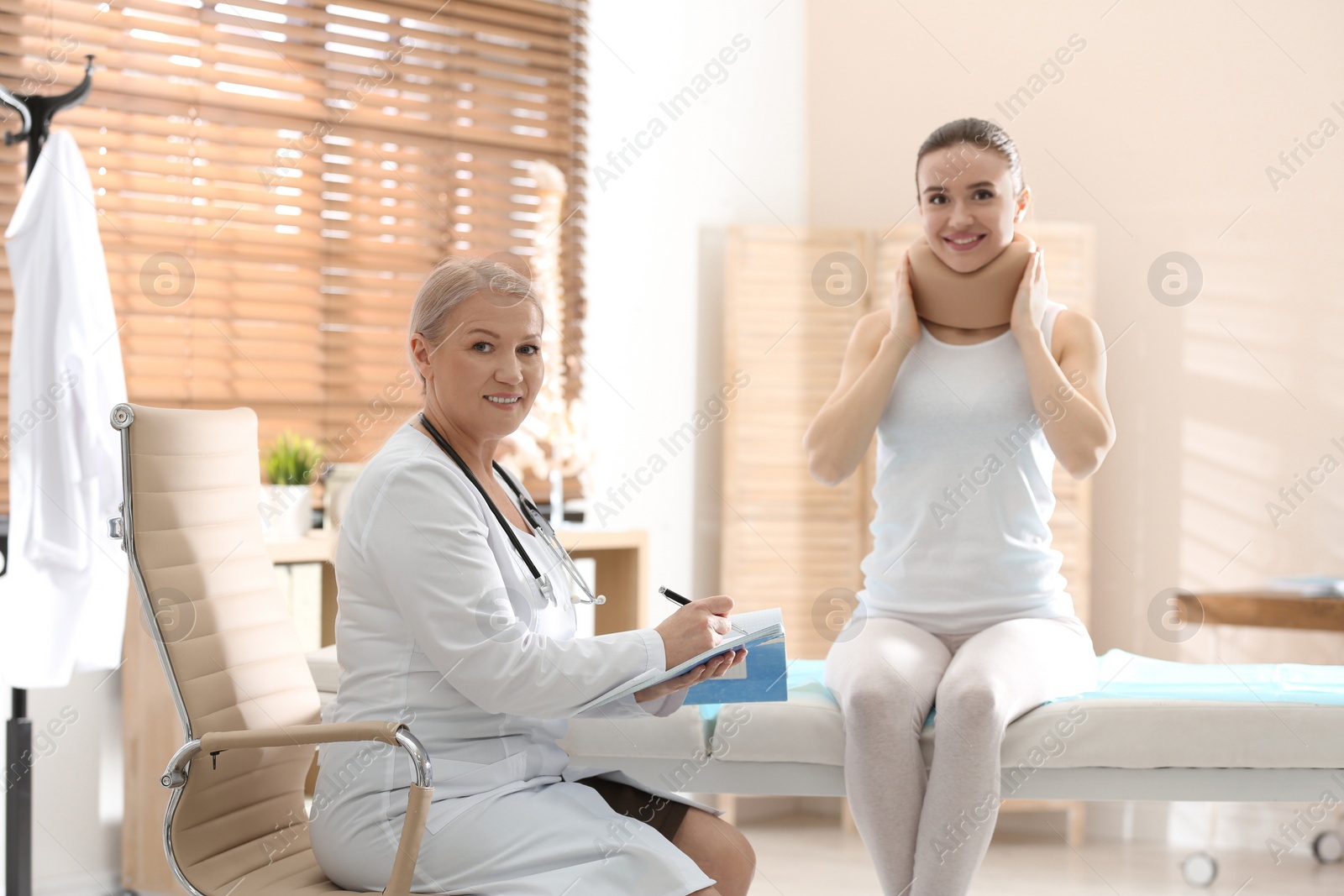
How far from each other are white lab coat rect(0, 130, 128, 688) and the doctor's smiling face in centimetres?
140

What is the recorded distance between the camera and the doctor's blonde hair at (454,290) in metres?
1.52

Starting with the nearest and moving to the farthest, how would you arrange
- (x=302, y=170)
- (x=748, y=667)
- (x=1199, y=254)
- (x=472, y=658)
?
(x=472, y=658)
(x=748, y=667)
(x=302, y=170)
(x=1199, y=254)

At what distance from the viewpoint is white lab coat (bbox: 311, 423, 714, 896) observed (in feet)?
4.46

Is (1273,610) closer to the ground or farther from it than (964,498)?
closer to the ground

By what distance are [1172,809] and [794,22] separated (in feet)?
10.2

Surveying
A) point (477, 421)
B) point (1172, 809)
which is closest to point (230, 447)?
point (477, 421)

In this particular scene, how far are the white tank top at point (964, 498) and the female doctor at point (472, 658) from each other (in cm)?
61

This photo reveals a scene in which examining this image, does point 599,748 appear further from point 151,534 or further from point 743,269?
point 743,269

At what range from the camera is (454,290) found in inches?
59.8

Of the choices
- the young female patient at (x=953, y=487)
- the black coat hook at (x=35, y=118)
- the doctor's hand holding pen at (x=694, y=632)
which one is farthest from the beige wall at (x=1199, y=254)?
the black coat hook at (x=35, y=118)

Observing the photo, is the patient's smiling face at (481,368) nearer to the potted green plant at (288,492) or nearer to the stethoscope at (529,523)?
the stethoscope at (529,523)

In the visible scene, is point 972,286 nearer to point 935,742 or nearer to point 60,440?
point 935,742

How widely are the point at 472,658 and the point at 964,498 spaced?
1.03 meters

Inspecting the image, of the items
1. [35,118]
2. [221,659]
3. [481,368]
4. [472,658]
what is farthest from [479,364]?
[35,118]
